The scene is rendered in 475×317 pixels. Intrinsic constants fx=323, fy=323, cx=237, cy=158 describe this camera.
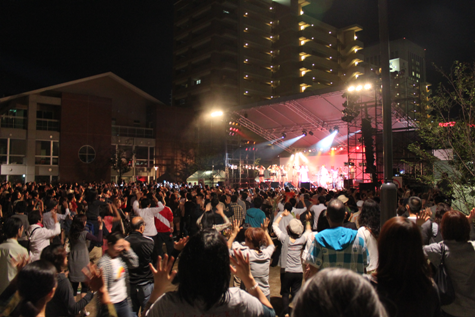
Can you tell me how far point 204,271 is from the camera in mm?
1596

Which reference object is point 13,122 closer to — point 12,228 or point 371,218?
point 12,228

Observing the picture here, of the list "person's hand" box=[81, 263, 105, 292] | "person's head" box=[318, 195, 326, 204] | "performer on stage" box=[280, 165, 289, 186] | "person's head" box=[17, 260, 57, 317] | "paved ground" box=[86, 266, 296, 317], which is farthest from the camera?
"performer on stage" box=[280, 165, 289, 186]

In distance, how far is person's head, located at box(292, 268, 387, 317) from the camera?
1.00m

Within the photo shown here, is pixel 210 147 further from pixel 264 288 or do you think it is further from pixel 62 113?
pixel 264 288

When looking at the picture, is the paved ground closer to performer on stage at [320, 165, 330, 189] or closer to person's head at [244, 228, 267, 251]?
person's head at [244, 228, 267, 251]

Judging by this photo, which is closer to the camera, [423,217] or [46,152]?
[423,217]

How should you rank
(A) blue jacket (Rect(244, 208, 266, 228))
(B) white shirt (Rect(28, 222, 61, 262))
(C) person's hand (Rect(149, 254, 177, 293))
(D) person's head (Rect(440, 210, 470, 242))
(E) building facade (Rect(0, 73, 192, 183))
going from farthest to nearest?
(E) building facade (Rect(0, 73, 192, 183)), (A) blue jacket (Rect(244, 208, 266, 228)), (B) white shirt (Rect(28, 222, 61, 262)), (D) person's head (Rect(440, 210, 470, 242)), (C) person's hand (Rect(149, 254, 177, 293))

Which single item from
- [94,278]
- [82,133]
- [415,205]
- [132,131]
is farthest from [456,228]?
[132,131]

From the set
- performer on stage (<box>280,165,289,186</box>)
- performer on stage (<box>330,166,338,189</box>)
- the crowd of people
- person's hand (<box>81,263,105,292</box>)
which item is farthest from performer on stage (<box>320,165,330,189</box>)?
person's hand (<box>81,263,105,292</box>)

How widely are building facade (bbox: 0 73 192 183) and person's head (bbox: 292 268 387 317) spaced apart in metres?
29.0

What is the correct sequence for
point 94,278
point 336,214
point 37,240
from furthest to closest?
point 37,240 < point 336,214 < point 94,278

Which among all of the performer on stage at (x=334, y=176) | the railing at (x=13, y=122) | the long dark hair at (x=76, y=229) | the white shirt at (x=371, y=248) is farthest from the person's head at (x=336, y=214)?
the railing at (x=13, y=122)

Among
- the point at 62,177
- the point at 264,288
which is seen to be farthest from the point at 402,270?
the point at 62,177

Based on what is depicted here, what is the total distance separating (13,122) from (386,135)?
29.6 metres
